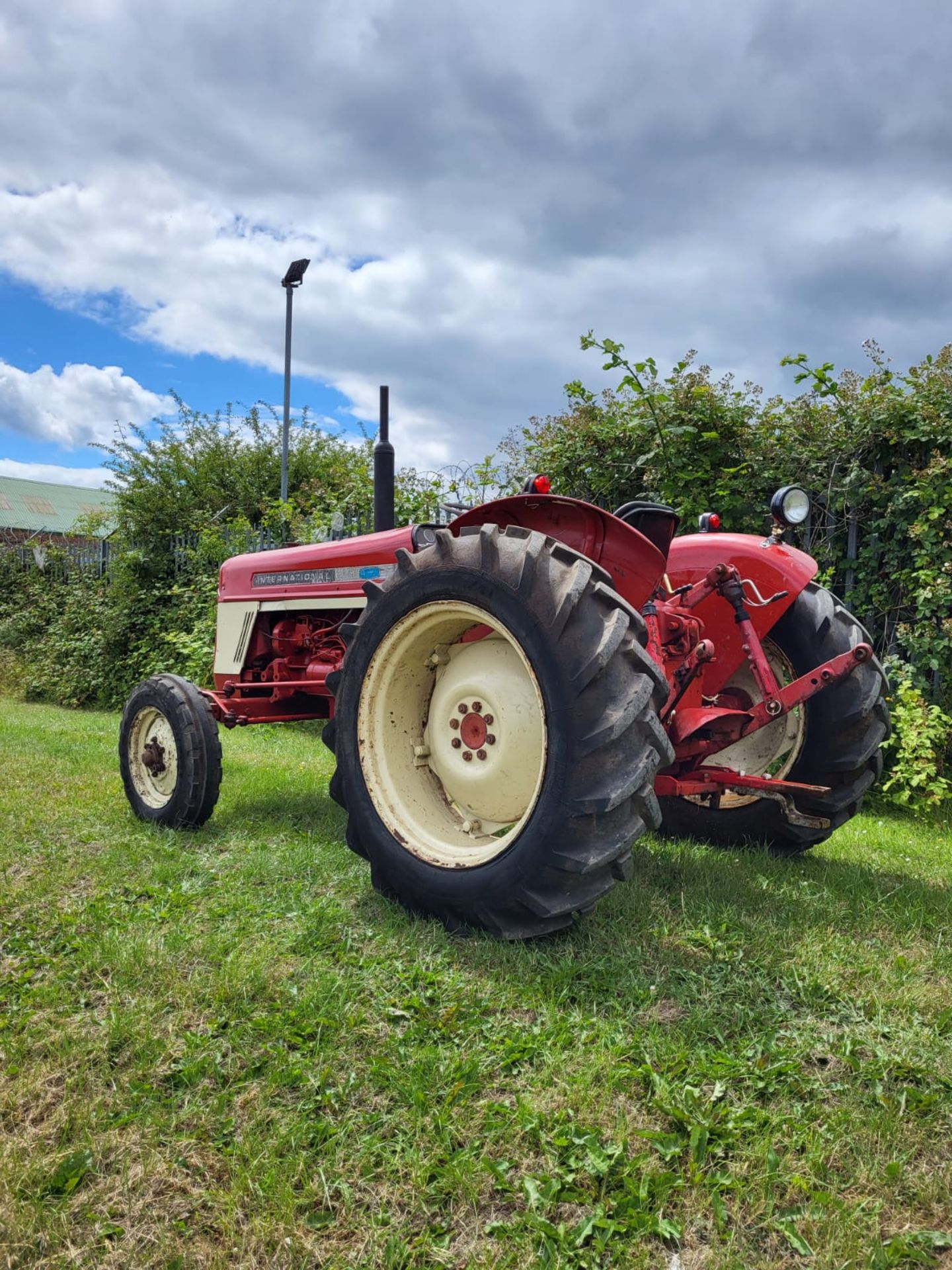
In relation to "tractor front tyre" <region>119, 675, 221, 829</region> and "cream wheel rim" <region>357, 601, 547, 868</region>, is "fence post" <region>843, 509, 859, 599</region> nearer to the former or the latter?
"cream wheel rim" <region>357, 601, 547, 868</region>

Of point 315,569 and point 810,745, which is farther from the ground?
point 315,569

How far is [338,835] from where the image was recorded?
3.88 metres

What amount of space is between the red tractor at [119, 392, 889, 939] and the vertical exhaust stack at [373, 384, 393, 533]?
0.01 m

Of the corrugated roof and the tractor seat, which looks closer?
the tractor seat

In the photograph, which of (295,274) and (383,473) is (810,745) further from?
(295,274)

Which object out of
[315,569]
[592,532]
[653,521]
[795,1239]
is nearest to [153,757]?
[315,569]

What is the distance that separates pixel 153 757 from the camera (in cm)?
412

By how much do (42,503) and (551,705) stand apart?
3545 centimetres

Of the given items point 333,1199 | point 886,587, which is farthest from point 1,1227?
point 886,587

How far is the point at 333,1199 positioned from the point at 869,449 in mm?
5375

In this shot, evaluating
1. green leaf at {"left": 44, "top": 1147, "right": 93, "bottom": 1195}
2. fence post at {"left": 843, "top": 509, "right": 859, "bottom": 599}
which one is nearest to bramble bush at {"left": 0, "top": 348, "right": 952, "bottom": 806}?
fence post at {"left": 843, "top": 509, "right": 859, "bottom": 599}

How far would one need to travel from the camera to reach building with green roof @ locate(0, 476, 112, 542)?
102 ft

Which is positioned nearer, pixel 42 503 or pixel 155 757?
pixel 155 757

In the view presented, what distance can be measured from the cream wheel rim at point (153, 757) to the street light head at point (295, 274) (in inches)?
263
